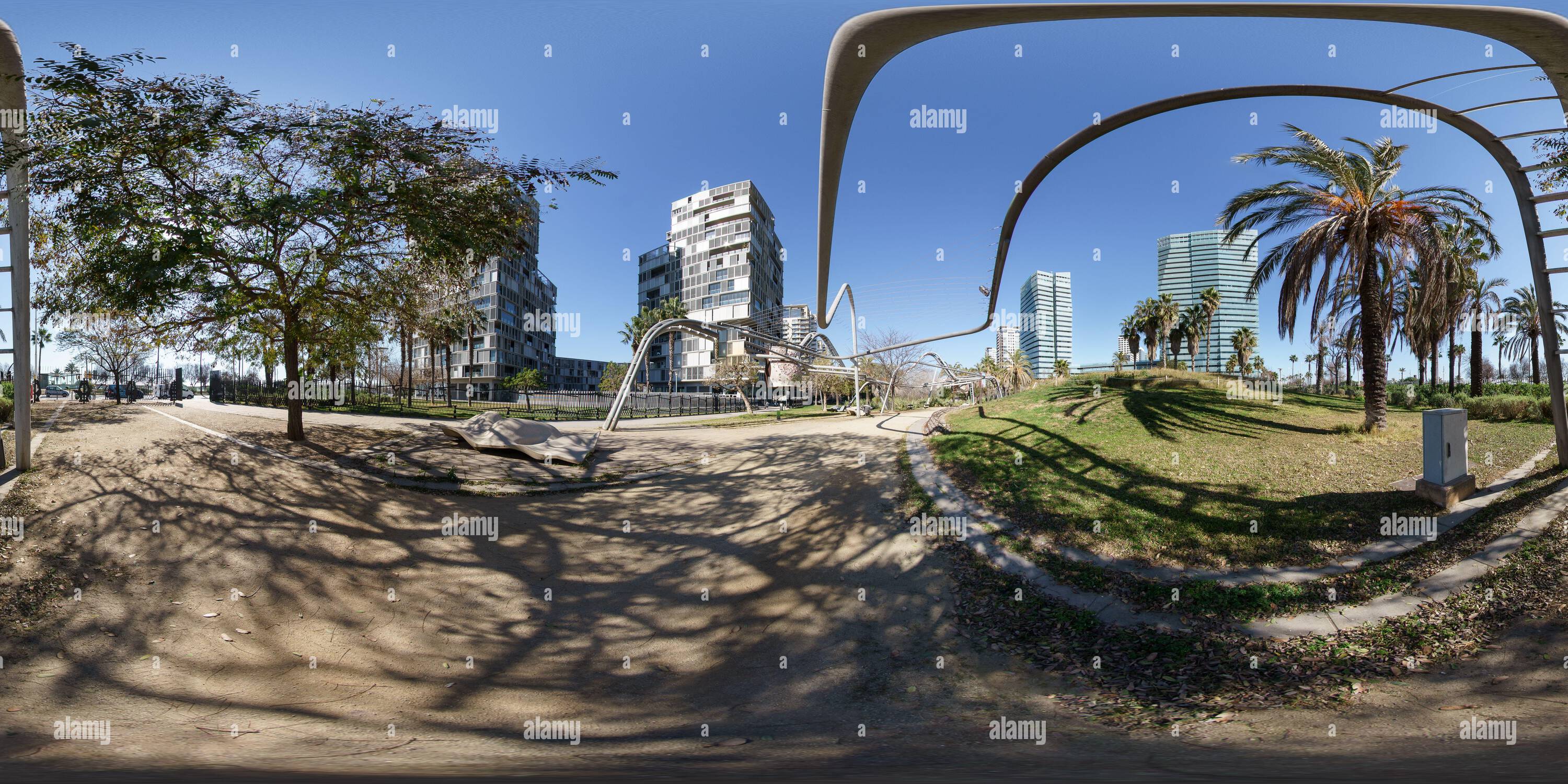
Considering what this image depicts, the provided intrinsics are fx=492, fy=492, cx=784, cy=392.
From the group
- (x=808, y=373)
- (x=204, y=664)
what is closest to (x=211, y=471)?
(x=204, y=664)

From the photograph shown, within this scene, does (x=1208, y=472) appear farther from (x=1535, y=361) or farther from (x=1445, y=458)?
(x=1535, y=361)

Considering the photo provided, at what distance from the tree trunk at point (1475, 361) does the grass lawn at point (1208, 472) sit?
889cm

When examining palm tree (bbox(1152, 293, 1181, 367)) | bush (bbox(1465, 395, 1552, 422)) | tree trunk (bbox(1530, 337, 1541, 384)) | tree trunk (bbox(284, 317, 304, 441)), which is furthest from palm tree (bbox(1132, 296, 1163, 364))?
tree trunk (bbox(284, 317, 304, 441))

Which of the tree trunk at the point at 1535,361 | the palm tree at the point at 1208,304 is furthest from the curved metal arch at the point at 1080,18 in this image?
the palm tree at the point at 1208,304

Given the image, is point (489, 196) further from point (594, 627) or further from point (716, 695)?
point (716, 695)

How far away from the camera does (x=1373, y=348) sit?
1166 centimetres

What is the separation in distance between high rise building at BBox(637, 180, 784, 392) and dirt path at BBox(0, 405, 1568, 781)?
5757 cm

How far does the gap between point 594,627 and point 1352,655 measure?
7.26 meters

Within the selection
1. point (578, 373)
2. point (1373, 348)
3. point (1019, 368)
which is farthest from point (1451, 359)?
point (578, 373)

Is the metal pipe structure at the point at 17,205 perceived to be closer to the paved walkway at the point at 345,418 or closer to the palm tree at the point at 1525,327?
the paved walkway at the point at 345,418

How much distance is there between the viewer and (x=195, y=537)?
18.9 ft

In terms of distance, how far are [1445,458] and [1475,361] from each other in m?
21.7

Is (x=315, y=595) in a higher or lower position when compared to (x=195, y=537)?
lower

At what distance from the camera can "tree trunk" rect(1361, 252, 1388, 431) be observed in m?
11.2
